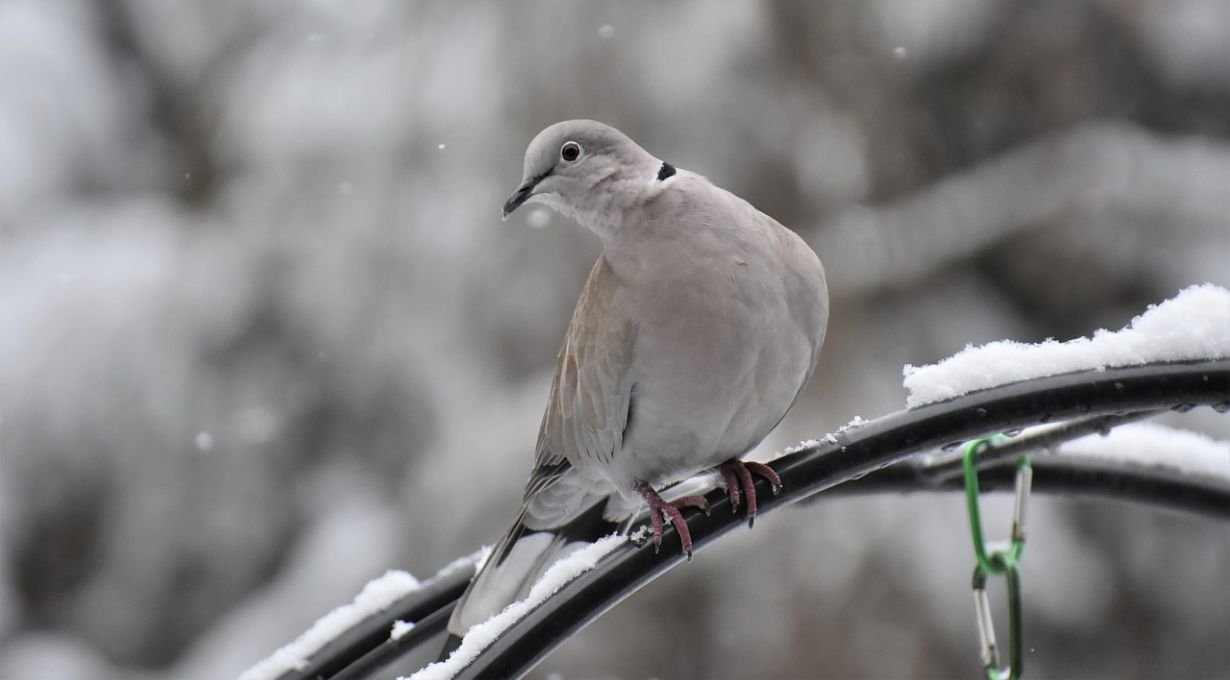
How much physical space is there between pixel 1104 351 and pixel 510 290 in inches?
100

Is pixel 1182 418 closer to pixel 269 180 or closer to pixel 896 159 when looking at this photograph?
pixel 896 159

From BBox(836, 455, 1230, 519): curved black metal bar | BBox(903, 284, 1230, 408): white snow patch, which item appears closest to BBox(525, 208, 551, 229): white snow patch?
BBox(836, 455, 1230, 519): curved black metal bar

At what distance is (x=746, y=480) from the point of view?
4.63 feet

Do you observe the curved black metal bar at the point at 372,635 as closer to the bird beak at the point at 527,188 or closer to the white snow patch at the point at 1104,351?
the bird beak at the point at 527,188

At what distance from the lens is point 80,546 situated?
12.6 feet

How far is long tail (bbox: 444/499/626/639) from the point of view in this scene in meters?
1.51

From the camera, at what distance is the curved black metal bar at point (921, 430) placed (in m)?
1.10

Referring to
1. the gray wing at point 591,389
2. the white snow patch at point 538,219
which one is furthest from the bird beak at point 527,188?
the white snow patch at point 538,219

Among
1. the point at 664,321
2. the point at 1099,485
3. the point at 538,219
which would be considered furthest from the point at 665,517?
the point at 538,219

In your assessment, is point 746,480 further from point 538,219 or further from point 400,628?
point 538,219

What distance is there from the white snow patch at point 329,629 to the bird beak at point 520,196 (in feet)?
1.76

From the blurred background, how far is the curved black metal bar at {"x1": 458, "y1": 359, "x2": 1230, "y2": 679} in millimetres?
1962

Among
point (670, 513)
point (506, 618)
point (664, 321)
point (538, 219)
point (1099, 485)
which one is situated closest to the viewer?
point (506, 618)

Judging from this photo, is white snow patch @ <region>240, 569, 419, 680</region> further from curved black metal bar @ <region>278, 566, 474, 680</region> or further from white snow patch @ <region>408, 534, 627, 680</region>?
white snow patch @ <region>408, 534, 627, 680</region>
